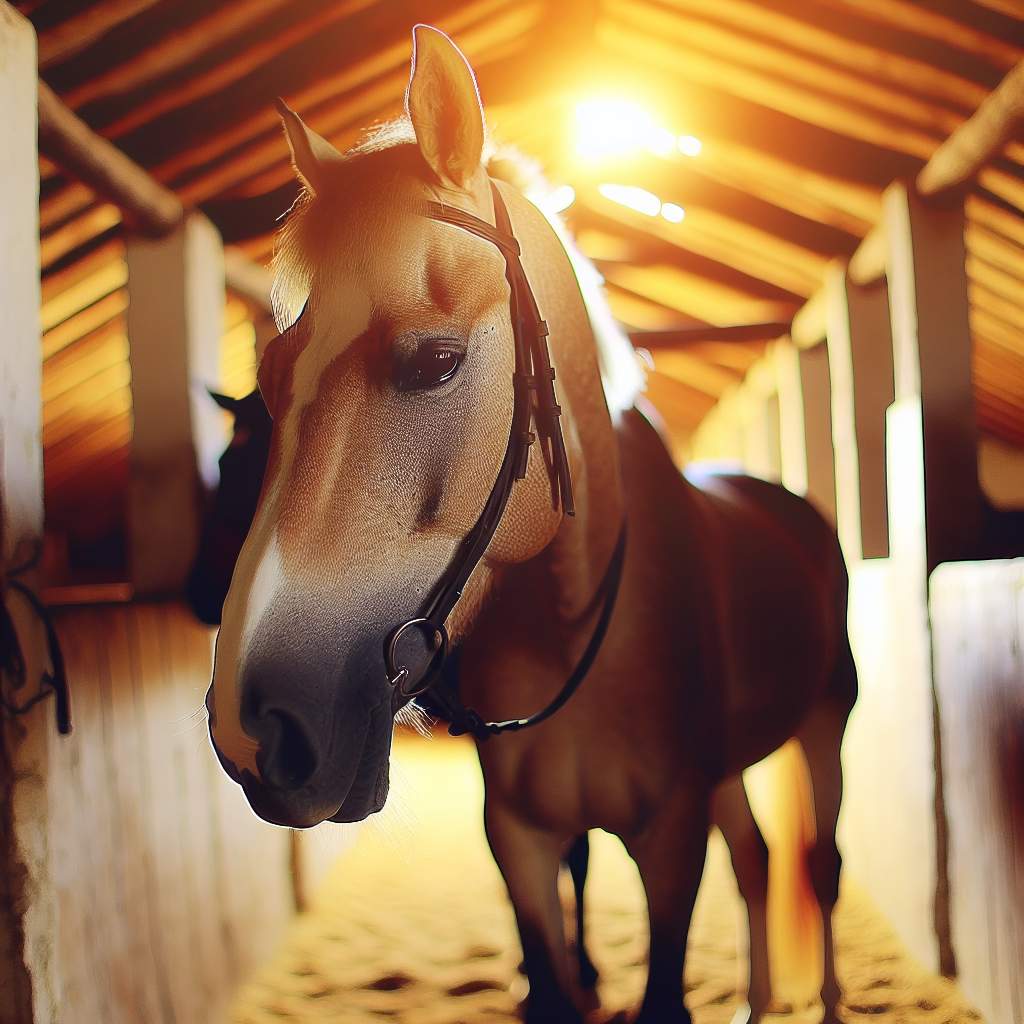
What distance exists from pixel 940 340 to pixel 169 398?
2.17 meters

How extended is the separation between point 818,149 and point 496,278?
1783mm

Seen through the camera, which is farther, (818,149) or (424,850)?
(424,850)

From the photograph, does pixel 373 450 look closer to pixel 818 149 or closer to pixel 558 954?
pixel 558 954

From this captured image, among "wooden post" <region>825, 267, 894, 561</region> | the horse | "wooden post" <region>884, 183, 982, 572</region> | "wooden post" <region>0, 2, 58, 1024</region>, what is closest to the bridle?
A: the horse

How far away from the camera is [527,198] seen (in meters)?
1.44

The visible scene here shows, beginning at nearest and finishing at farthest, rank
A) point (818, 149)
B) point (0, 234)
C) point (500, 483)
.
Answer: point (500, 483) → point (0, 234) → point (818, 149)

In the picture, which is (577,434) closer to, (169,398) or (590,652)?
(590,652)

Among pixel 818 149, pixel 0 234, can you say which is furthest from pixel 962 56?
pixel 0 234

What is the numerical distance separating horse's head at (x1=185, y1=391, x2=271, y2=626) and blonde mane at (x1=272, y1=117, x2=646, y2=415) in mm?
638

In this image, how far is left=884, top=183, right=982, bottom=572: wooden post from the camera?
8.30 feet

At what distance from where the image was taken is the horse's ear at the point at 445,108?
3.61ft

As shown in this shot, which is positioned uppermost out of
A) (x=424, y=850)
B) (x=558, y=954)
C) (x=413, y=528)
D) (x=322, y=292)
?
(x=322, y=292)

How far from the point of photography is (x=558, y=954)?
4.98ft

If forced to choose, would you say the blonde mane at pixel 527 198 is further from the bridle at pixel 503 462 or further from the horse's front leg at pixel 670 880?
the horse's front leg at pixel 670 880
